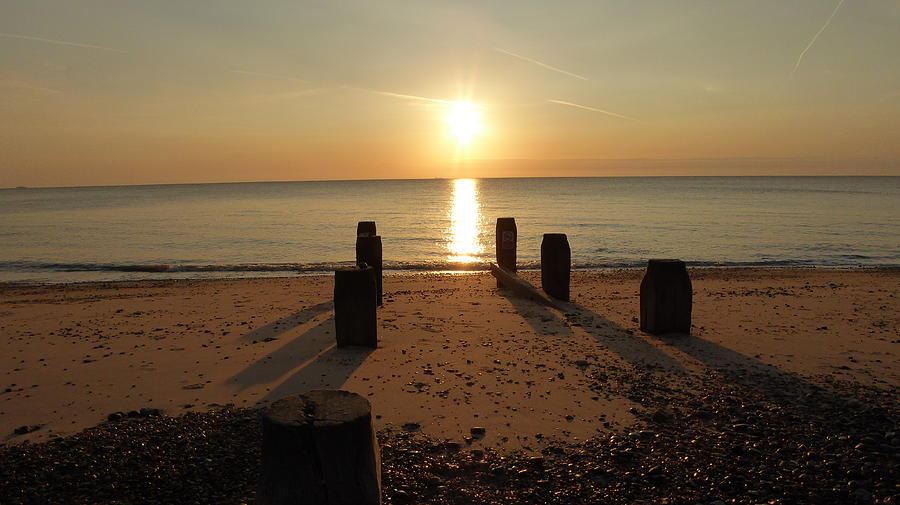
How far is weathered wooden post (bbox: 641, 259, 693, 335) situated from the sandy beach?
0.27 metres

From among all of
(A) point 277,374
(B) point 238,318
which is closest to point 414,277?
→ (B) point 238,318

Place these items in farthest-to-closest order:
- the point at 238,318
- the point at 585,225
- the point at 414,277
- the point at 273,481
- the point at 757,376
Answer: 1. the point at 585,225
2. the point at 414,277
3. the point at 238,318
4. the point at 757,376
5. the point at 273,481

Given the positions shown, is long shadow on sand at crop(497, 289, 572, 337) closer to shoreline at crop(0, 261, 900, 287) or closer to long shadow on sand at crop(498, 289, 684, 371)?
long shadow on sand at crop(498, 289, 684, 371)

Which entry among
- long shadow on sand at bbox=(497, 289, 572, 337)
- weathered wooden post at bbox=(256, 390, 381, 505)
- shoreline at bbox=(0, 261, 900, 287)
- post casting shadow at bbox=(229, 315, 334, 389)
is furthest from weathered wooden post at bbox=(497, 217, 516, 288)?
weathered wooden post at bbox=(256, 390, 381, 505)

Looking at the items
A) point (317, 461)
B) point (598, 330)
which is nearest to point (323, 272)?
point (598, 330)

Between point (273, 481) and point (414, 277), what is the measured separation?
1336 centimetres

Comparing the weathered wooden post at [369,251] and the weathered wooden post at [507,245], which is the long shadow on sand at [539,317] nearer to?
the weathered wooden post at [507,245]

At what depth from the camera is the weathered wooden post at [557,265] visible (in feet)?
33.7

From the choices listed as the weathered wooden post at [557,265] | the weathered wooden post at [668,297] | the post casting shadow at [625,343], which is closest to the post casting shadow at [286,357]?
the post casting shadow at [625,343]

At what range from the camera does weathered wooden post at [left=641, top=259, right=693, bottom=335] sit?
7637mm

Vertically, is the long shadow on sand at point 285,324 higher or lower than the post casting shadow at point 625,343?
lower

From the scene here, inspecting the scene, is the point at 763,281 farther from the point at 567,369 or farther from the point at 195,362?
the point at 195,362

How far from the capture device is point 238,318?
377 inches

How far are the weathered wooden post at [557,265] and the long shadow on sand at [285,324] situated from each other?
4252 millimetres
